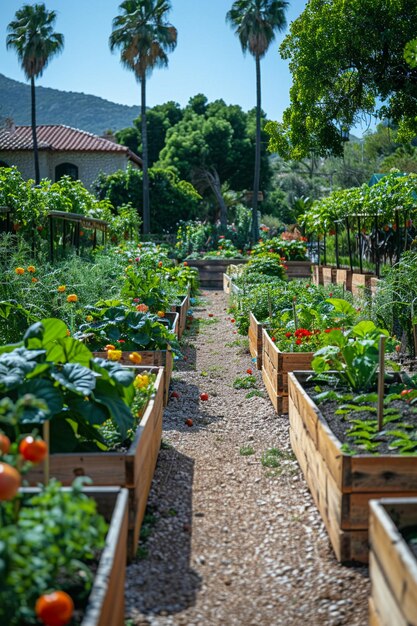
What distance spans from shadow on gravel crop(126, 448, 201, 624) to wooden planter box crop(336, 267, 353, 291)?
7651mm

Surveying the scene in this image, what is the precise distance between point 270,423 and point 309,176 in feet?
177

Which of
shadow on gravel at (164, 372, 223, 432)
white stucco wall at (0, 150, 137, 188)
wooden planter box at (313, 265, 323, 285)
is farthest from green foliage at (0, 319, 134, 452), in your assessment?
white stucco wall at (0, 150, 137, 188)

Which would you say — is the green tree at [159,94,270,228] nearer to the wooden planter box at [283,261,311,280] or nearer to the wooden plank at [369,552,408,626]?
the wooden planter box at [283,261,311,280]

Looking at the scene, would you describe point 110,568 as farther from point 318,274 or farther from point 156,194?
point 156,194

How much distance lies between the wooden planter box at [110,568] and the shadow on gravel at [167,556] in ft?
1.19

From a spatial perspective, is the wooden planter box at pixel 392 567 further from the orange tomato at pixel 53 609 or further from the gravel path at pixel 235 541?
the orange tomato at pixel 53 609

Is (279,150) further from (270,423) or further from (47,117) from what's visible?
(47,117)

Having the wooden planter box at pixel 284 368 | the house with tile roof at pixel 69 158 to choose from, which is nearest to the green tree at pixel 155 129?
the house with tile roof at pixel 69 158

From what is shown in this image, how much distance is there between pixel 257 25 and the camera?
30.2 metres

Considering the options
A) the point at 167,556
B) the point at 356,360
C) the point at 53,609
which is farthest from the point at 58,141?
the point at 53,609

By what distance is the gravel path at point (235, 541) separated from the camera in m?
2.87

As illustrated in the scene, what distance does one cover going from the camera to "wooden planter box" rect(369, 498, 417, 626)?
2.12 meters

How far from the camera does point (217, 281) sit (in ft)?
67.3

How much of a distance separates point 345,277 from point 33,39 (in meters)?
24.3
